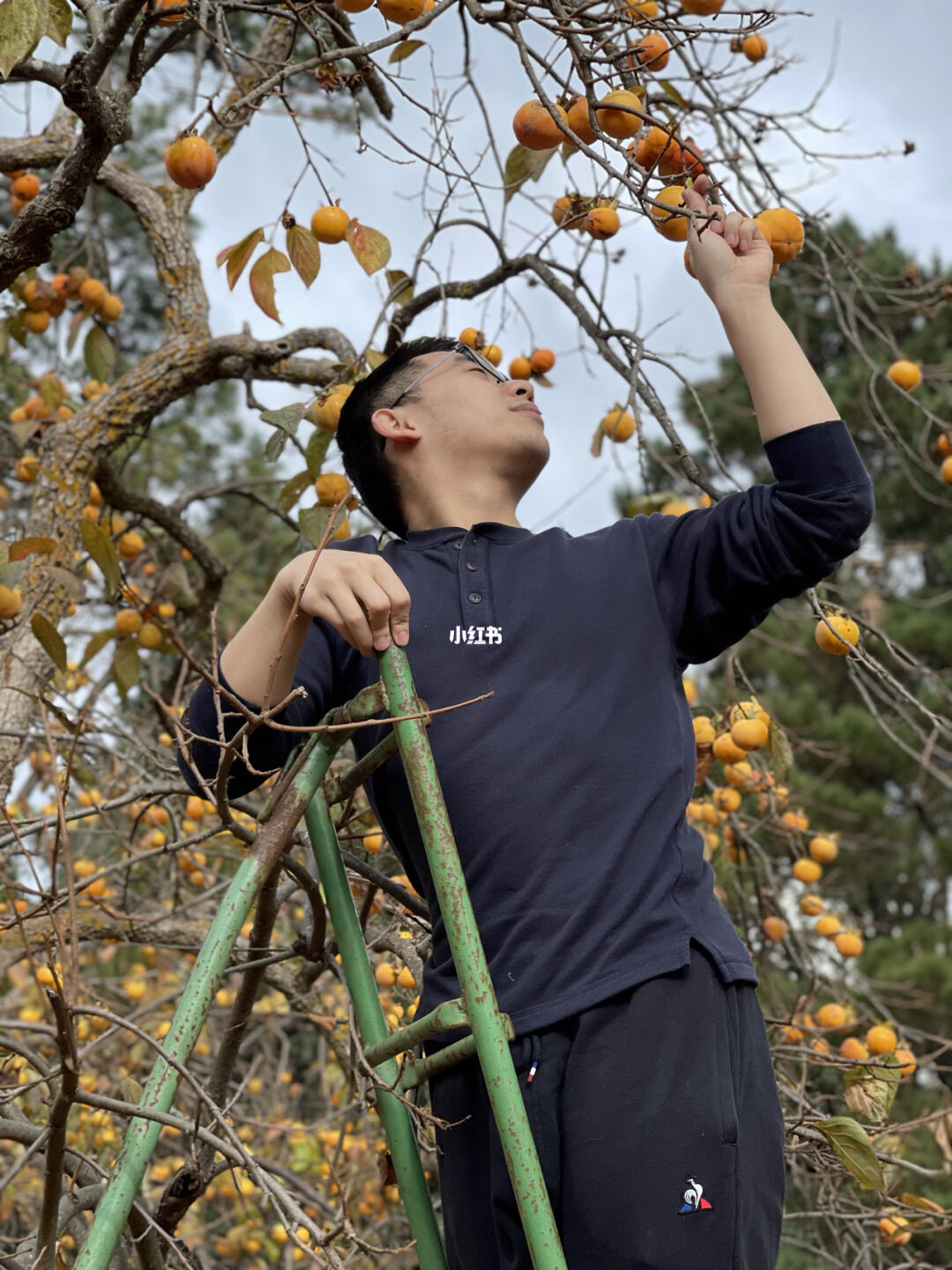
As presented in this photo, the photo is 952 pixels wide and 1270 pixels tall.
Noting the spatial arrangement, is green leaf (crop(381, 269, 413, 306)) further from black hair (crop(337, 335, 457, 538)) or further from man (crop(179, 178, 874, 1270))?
man (crop(179, 178, 874, 1270))

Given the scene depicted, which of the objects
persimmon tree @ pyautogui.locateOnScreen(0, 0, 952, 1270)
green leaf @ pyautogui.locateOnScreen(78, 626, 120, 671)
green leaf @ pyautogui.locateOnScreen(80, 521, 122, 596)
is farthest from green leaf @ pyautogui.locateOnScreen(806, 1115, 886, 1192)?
green leaf @ pyautogui.locateOnScreen(78, 626, 120, 671)

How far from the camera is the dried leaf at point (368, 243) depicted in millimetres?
1916

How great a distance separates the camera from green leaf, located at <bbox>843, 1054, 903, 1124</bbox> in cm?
178

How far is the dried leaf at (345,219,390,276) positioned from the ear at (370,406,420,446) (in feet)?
0.95

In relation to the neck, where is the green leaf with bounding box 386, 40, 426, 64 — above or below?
above

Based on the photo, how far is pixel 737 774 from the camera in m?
2.49

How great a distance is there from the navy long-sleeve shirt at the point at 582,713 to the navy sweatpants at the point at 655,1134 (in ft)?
0.11

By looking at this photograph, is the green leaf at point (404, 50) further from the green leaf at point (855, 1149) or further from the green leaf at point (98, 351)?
the green leaf at point (855, 1149)

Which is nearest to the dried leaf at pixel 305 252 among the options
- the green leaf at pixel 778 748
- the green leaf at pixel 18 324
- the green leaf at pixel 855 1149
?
the green leaf at pixel 778 748

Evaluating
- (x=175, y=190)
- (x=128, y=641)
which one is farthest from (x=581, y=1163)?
(x=175, y=190)

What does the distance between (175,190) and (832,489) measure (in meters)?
2.04

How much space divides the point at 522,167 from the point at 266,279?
533mm

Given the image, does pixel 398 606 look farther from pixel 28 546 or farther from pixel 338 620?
pixel 28 546

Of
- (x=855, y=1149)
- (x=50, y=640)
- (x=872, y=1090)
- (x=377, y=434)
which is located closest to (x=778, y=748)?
(x=872, y=1090)
